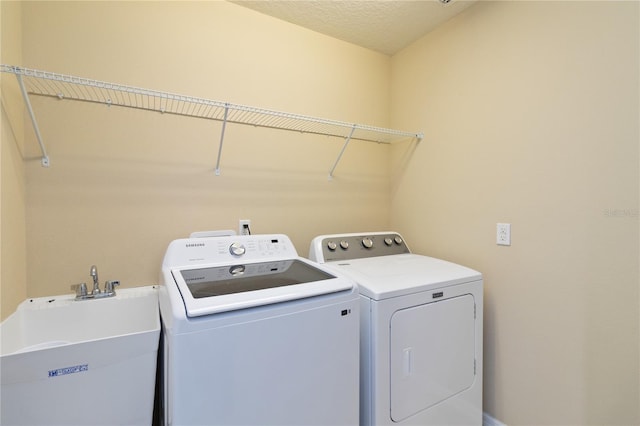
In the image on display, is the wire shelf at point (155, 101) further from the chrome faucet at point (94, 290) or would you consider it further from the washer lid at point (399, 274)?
the washer lid at point (399, 274)

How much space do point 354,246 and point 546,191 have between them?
1072mm

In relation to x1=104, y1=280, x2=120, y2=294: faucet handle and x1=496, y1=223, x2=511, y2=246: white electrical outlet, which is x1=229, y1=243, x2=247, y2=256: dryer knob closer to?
x1=104, y1=280, x2=120, y2=294: faucet handle

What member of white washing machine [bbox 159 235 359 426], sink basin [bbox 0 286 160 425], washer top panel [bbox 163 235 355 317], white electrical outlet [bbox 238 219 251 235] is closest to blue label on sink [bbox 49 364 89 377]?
sink basin [bbox 0 286 160 425]

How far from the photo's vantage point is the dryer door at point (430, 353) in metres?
1.28

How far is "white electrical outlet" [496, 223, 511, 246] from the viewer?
5.14 feet

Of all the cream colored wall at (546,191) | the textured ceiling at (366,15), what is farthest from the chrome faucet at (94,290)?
the cream colored wall at (546,191)

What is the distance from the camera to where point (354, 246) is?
1862mm

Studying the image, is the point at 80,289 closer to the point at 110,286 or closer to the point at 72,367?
the point at 110,286

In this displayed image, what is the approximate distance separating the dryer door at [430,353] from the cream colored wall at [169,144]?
3.06 feet

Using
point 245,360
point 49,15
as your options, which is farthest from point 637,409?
point 49,15

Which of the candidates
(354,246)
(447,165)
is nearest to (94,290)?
(354,246)

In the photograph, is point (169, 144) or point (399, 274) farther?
point (169, 144)

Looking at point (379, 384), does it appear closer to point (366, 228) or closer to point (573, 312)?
point (573, 312)

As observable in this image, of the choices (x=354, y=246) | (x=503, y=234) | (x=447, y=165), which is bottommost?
(x=354, y=246)
